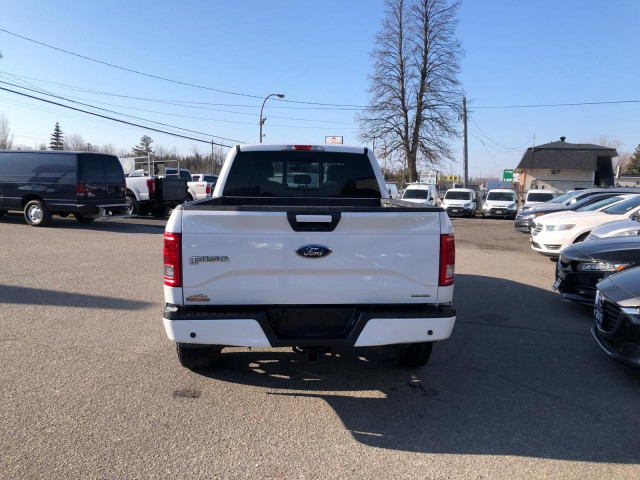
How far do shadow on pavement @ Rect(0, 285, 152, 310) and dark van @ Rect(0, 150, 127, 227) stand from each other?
7805 millimetres

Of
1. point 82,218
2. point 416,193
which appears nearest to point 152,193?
point 82,218

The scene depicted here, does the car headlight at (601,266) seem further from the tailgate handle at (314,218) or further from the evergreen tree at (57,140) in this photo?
the evergreen tree at (57,140)

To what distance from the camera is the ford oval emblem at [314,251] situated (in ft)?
10.9

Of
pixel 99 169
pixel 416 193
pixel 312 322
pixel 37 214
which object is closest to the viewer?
pixel 312 322

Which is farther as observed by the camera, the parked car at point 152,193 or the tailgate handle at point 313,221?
the parked car at point 152,193

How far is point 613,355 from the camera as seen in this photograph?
4.13 meters

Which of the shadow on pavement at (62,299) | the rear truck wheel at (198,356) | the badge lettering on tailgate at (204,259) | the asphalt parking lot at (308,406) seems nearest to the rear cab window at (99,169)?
the shadow on pavement at (62,299)

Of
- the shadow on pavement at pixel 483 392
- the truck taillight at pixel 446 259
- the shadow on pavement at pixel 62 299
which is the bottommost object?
the shadow on pavement at pixel 483 392

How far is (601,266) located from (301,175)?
3.90 metres

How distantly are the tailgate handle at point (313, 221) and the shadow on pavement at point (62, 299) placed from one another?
12.8 ft

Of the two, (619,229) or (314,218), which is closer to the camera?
(314,218)

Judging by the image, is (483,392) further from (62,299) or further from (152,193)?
(152,193)

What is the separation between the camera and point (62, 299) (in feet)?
21.8

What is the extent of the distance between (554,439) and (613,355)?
135 cm
